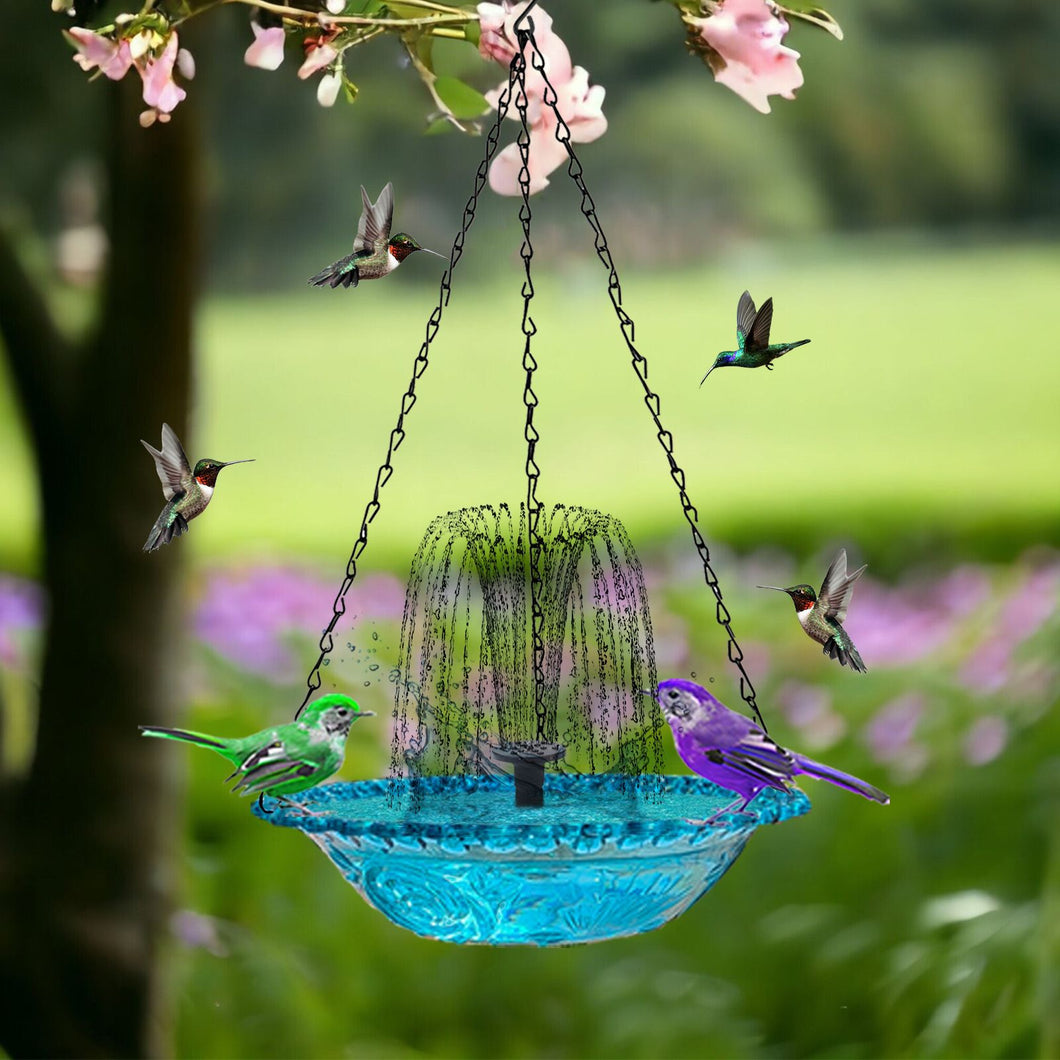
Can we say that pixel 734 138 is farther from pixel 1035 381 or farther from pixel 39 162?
pixel 39 162

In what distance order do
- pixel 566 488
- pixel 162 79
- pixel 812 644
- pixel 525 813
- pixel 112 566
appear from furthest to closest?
pixel 566 488
pixel 812 644
pixel 112 566
pixel 525 813
pixel 162 79

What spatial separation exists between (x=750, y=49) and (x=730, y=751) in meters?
0.55

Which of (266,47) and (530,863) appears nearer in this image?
(530,863)

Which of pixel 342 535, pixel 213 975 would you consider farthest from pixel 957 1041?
pixel 342 535

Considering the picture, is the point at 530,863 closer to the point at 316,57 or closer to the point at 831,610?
A: the point at 831,610

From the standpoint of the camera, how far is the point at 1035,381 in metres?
4.45

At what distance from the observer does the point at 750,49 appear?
111cm

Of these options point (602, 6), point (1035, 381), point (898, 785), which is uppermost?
point (602, 6)

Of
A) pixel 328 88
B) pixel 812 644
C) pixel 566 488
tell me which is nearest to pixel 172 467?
pixel 328 88

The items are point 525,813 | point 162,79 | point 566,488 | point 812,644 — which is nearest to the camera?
point 162,79

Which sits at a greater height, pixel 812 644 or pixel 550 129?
pixel 550 129

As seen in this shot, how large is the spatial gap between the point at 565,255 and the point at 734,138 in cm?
71

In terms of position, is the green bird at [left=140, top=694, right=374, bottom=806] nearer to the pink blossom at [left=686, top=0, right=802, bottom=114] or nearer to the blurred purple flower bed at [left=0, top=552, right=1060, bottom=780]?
the pink blossom at [left=686, top=0, right=802, bottom=114]

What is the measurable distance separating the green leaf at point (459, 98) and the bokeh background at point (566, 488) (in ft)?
0.29
